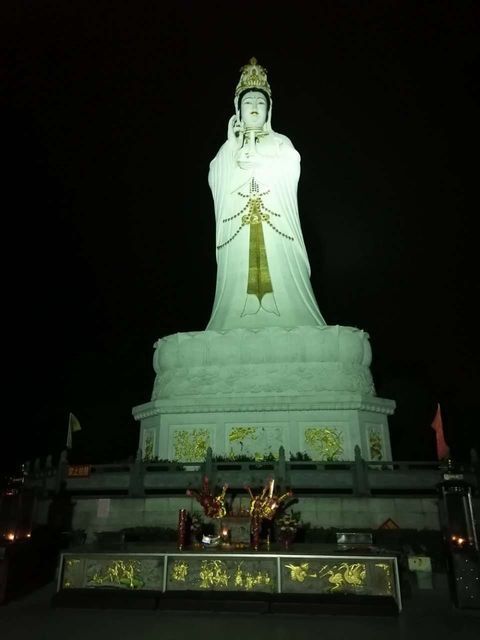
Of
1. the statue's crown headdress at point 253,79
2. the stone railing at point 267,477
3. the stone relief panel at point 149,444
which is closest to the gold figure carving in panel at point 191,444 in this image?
the stone relief panel at point 149,444

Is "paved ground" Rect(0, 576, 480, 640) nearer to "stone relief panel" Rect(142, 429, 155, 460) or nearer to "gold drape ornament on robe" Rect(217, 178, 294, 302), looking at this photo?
"stone relief panel" Rect(142, 429, 155, 460)

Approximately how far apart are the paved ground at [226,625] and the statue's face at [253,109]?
52.9ft

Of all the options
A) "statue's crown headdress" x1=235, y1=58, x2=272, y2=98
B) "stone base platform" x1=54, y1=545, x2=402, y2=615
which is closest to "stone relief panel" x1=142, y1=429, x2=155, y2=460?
"stone base platform" x1=54, y1=545, x2=402, y2=615

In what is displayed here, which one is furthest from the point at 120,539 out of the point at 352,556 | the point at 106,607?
the point at 352,556

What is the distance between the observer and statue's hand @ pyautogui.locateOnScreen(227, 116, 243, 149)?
18.2 meters

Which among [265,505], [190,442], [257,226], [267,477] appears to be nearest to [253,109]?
[257,226]

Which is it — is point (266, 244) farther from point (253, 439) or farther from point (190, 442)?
point (190, 442)

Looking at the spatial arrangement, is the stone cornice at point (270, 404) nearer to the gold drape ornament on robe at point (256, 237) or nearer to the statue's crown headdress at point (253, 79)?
the gold drape ornament on robe at point (256, 237)

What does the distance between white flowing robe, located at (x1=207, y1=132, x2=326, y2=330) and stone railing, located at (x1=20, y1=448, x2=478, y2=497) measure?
527 cm

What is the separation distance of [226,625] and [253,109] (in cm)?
1688

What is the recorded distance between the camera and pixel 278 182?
17.6 metres

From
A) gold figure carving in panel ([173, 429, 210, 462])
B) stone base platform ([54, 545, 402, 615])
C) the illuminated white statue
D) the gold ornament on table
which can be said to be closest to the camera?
stone base platform ([54, 545, 402, 615])

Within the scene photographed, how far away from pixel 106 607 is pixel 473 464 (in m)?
7.72

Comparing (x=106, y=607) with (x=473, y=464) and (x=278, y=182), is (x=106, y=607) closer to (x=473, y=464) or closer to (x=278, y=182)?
(x=473, y=464)
